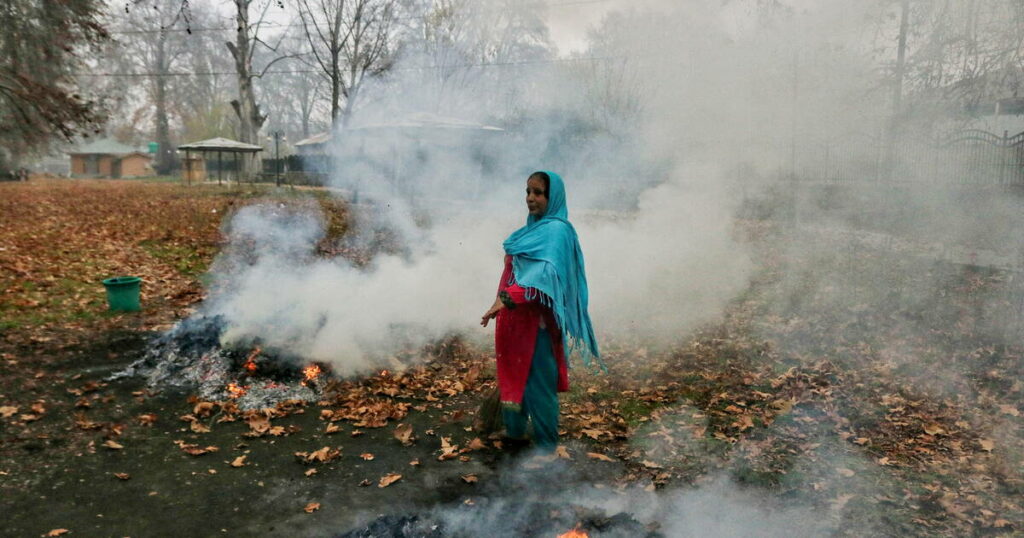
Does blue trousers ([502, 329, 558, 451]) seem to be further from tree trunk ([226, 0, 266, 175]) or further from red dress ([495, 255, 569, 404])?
tree trunk ([226, 0, 266, 175])

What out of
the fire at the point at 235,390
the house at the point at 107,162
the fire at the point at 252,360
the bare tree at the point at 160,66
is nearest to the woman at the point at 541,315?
the fire at the point at 235,390

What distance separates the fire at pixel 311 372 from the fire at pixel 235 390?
0.52m

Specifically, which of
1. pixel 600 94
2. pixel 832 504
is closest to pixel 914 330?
pixel 832 504

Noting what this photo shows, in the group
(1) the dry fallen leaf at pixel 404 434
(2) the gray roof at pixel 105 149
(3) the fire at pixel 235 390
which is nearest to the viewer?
(1) the dry fallen leaf at pixel 404 434

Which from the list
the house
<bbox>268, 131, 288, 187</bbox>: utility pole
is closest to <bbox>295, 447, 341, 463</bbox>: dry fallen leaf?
<bbox>268, 131, 288, 187</bbox>: utility pole

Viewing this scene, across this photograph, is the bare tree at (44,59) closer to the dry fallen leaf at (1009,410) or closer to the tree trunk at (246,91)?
the dry fallen leaf at (1009,410)

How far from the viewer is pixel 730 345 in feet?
24.7

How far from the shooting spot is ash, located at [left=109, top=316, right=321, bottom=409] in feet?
19.3

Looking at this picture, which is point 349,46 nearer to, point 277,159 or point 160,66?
point 277,159

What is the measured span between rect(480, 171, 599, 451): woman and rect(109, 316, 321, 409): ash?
91.0 inches

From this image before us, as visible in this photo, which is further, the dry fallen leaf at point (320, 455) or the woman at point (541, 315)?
the dry fallen leaf at point (320, 455)

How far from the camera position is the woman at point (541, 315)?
437 centimetres

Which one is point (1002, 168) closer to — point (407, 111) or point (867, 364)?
point (867, 364)

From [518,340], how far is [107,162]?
7099cm
